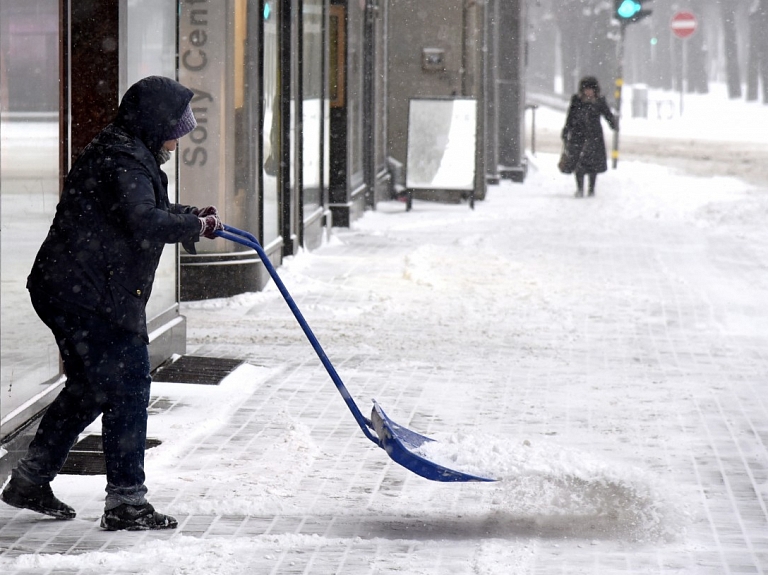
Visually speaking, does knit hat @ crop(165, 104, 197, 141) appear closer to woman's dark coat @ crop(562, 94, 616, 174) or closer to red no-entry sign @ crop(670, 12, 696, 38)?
woman's dark coat @ crop(562, 94, 616, 174)

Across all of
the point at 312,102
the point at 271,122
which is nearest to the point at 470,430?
the point at 271,122

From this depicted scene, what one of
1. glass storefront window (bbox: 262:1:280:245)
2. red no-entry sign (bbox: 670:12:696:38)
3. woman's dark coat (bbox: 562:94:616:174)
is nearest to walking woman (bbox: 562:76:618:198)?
woman's dark coat (bbox: 562:94:616:174)

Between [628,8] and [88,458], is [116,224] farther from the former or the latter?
[628,8]

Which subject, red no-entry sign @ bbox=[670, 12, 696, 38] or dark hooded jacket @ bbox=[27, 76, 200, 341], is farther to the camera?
red no-entry sign @ bbox=[670, 12, 696, 38]

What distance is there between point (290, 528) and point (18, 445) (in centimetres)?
128

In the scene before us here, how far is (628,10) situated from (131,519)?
64.3 feet

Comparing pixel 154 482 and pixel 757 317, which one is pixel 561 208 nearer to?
pixel 757 317

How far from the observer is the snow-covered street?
180 inches

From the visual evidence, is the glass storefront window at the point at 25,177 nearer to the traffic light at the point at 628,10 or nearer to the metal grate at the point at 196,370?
the metal grate at the point at 196,370

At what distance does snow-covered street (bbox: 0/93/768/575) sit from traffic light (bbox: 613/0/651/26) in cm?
1081

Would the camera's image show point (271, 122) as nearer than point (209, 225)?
No

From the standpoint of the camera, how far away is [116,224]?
4.50m

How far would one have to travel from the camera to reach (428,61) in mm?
19812

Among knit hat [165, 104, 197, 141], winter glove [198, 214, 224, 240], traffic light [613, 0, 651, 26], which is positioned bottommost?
winter glove [198, 214, 224, 240]
